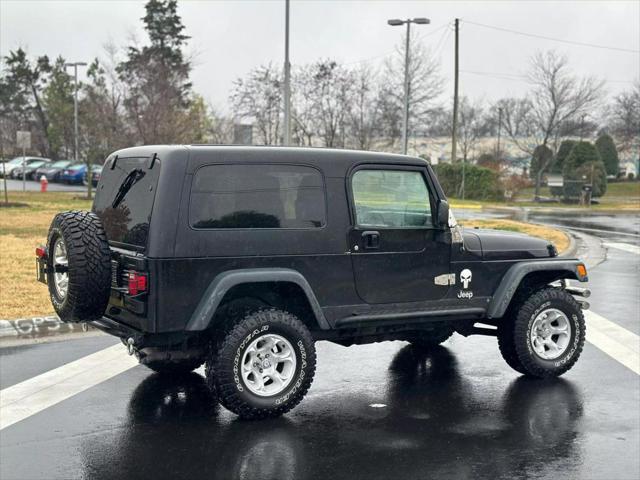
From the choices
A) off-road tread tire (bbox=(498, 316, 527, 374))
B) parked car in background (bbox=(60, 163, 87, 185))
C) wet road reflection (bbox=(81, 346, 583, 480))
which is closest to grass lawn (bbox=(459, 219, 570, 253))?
off-road tread tire (bbox=(498, 316, 527, 374))


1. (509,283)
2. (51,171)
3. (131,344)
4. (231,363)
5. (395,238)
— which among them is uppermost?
(51,171)

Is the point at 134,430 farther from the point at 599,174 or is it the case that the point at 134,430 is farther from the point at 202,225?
the point at 599,174

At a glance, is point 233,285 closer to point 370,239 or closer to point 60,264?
point 370,239

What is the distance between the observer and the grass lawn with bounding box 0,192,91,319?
377 inches

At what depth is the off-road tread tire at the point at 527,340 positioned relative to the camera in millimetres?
6801

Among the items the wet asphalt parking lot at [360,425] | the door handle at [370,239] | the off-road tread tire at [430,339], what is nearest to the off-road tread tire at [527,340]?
the wet asphalt parking lot at [360,425]

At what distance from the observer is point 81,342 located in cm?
831

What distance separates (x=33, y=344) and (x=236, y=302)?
337 centimetres

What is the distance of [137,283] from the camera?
17.6ft

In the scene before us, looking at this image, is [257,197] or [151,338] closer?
[151,338]

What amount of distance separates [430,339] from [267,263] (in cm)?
272

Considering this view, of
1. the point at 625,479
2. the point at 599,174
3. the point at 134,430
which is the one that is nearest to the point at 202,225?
the point at 134,430

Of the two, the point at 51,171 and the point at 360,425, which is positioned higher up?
the point at 51,171

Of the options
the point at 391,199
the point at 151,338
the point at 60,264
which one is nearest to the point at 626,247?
the point at 391,199
